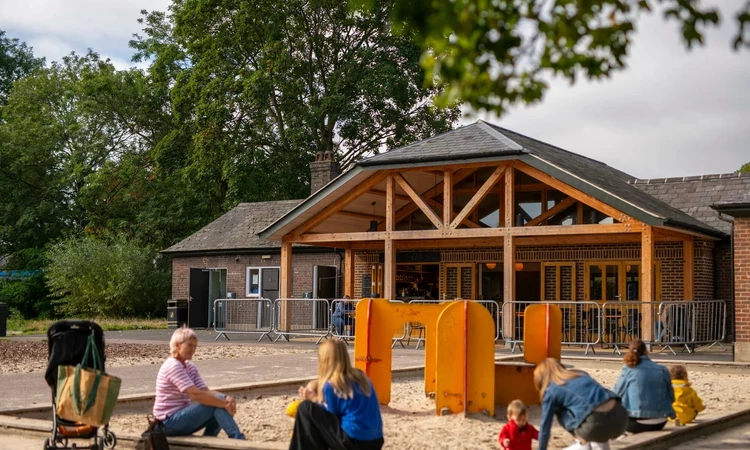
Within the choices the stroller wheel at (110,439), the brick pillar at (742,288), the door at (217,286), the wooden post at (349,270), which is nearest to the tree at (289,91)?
the door at (217,286)

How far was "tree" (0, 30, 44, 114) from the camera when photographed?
6066 cm

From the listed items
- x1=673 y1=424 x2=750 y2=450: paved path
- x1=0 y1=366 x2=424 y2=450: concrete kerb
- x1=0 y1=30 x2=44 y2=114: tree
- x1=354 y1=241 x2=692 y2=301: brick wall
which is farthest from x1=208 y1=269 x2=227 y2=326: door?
x1=0 y1=30 x2=44 y2=114: tree

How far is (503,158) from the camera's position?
20969mm

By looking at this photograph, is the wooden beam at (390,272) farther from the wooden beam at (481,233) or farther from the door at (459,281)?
the door at (459,281)

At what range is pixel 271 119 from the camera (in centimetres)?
4097

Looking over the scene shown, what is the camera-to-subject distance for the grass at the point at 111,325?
1220 inches

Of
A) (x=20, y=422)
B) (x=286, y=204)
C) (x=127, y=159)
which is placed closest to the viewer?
(x=20, y=422)

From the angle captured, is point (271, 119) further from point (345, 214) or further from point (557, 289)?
point (557, 289)

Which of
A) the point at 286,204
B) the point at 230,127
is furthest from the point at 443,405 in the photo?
the point at 230,127

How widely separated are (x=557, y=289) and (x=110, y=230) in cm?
2802

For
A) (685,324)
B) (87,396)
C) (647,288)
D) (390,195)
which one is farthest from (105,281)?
(87,396)

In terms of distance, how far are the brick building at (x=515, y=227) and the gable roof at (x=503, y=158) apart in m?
0.04

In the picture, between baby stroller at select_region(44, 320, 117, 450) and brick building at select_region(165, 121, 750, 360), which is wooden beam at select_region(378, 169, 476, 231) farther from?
baby stroller at select_region(44, 320, 117, 450)

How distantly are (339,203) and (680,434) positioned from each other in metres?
15.3
